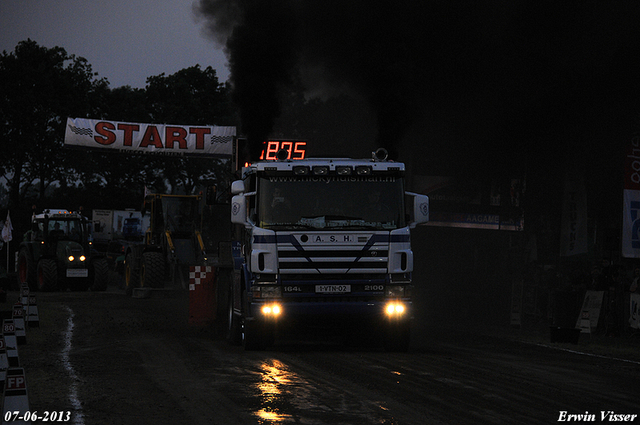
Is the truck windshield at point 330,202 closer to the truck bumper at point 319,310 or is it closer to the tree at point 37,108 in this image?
the truck bumper at point 319,310

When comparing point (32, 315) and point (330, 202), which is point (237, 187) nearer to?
point (330, 202)

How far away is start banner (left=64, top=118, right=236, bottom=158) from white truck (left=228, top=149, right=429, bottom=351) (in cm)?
2270

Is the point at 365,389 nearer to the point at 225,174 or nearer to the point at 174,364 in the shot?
the point at 174,364

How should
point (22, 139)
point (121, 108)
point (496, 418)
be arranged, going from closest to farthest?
1. point (496, 418)
2. point (22, 139)
3. point (121, 108)

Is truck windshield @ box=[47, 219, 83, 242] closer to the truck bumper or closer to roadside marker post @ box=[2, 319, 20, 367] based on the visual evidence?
the truck bumper

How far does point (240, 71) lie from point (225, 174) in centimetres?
4015


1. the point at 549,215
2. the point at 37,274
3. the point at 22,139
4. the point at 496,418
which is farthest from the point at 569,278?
the point at 22,139

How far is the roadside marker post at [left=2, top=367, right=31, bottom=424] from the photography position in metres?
5.72

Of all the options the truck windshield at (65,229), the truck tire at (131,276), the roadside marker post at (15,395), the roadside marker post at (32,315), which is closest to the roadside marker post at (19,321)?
the roadside marker post at (32,315)

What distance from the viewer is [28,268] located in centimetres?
3103

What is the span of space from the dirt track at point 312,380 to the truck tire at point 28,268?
50.0ft

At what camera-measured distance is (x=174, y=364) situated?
1180 centimetres

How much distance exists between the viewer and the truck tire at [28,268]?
31.1 m

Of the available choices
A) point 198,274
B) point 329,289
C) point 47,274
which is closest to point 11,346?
point 329,289
